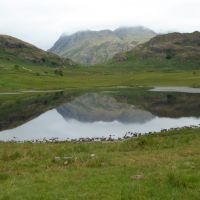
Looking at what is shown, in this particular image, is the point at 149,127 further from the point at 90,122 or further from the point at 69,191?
the point at 69,191

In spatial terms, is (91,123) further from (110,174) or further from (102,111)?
(110,174)

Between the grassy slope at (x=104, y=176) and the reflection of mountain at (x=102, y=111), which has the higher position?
the grassy slope at (x=104, y=176)

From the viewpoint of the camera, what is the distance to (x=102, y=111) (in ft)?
338

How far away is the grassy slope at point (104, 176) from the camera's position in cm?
1980

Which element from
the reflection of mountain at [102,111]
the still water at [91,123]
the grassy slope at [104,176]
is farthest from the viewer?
the reflection of mountain at [102,111]

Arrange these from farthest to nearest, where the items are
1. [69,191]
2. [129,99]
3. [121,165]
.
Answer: [129,99]
[121,165]
[69,191]

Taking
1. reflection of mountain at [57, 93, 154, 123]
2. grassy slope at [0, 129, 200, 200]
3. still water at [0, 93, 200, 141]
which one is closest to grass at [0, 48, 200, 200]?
grassy slope at [0, 129, 200, 200]

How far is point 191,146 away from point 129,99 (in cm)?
8805

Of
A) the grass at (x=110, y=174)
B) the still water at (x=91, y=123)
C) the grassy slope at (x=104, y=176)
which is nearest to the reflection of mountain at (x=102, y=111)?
the still water at (x=91, y=123)

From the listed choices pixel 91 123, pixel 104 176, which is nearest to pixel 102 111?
pixel 91 123

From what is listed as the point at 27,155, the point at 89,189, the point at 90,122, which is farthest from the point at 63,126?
the point at 89,189

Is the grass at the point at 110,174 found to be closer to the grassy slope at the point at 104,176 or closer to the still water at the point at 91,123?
the grassy slope at the point at 104,176

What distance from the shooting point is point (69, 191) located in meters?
20.5

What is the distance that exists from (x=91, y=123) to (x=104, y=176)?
58.5m
